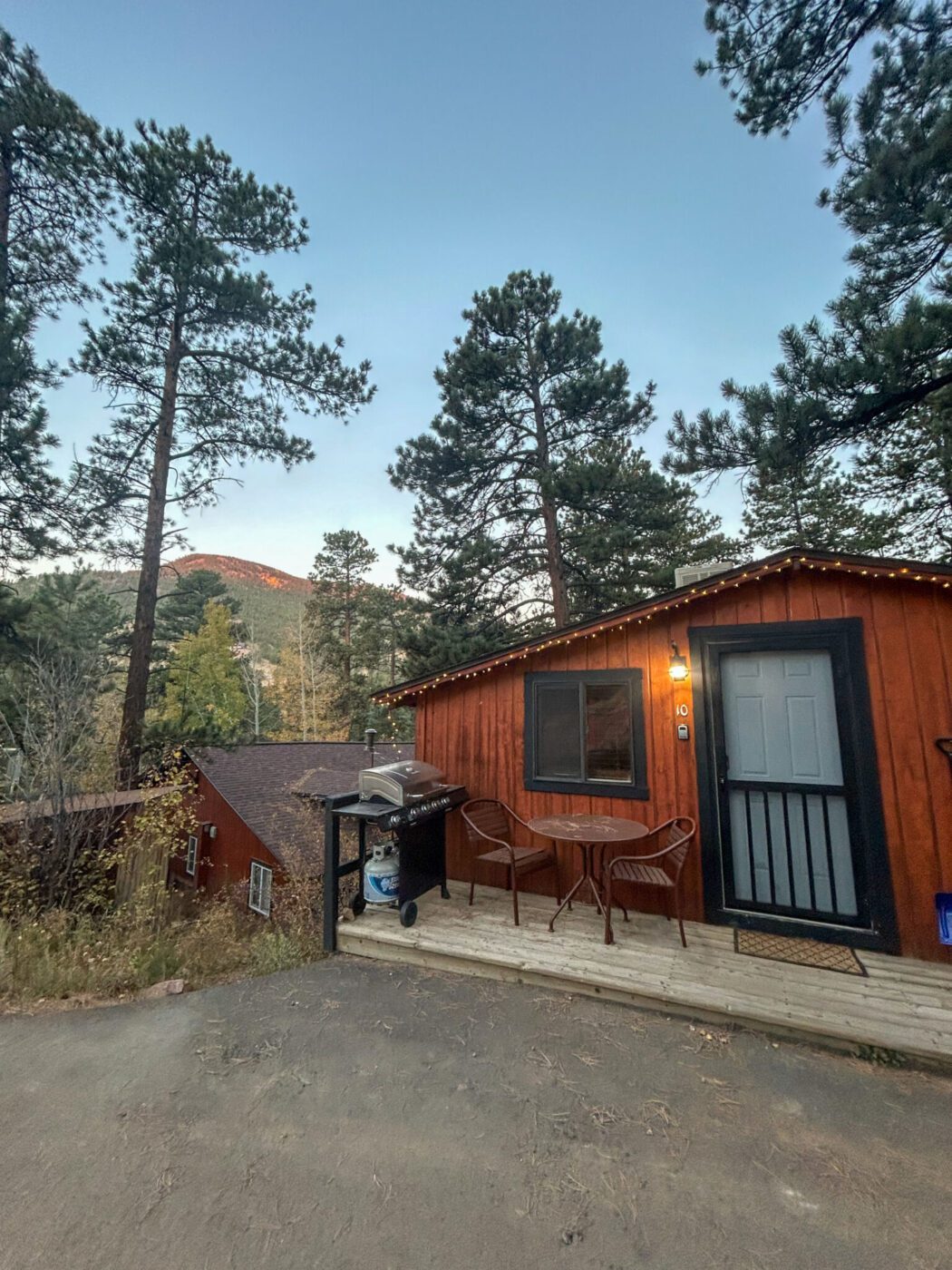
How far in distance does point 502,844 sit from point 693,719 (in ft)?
5.93

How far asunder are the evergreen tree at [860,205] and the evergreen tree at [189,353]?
675cm

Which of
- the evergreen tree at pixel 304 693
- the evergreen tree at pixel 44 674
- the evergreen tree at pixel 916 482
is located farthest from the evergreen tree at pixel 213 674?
the evergreen tree at pixel 916 482

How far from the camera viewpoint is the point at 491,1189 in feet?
5.98

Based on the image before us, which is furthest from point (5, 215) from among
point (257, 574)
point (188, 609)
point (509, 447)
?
point (257, 574)

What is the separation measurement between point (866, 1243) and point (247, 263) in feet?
39.7

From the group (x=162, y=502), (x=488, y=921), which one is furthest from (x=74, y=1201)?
(x=162, y=502)

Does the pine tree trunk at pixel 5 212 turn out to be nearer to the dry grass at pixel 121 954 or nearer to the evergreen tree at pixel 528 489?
the evergreen tree at pixel 528 489

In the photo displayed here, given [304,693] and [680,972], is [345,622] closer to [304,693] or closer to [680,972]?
[304,693]

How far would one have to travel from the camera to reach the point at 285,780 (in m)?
11.1

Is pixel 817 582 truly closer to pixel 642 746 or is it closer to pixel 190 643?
pixel 642 746

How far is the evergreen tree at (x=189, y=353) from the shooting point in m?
7.70

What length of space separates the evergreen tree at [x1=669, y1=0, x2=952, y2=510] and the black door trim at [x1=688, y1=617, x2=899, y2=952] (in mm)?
3207

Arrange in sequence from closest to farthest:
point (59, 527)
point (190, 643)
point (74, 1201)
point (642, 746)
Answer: point (74, 1201), point (642, 746), point (59, 527), point (190, 643)

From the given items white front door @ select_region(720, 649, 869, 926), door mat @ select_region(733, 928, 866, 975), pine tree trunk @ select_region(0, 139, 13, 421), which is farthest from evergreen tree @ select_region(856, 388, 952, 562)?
pine tree trunk @ select_region(0, 139, 13, 421)
